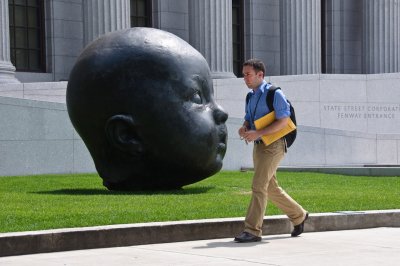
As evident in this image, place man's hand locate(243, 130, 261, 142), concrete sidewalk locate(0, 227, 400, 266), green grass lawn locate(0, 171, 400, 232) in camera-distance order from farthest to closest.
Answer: green grass lawn locate(0, 171, 400, 232) → man's hand locate(243, 130, 261, 142) → concrete sidewalk locate(0, 227, 400, 266)

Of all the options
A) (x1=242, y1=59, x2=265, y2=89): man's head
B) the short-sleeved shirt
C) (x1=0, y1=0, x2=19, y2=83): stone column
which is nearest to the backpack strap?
the short-sleeved shirt

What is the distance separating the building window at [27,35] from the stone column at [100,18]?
3703mm

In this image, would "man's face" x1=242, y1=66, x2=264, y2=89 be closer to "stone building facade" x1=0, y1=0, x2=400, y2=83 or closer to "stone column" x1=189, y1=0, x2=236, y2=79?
"stone building facade" x1=0, y1=0, x2=400, y2=83

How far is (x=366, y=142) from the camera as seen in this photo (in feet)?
97.6

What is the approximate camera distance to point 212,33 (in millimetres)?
33219

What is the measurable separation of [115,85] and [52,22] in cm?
2022

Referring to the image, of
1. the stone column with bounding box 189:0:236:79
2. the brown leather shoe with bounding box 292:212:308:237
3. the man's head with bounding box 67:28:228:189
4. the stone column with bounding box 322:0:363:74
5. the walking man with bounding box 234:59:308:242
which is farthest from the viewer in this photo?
the stone column with bounding box 322:0:363:74

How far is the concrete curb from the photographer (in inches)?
378

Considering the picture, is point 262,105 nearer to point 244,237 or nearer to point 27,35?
point 244,237

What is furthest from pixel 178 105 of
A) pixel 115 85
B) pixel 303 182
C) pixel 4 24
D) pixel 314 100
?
pixel 314 100

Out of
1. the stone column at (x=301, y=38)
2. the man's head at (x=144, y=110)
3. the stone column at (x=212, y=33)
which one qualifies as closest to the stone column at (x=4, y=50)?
the stone column at (x=212, y=33)

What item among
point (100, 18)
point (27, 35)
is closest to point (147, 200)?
point (100, 18)

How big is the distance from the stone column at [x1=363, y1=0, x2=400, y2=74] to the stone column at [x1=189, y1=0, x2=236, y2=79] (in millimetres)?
7774

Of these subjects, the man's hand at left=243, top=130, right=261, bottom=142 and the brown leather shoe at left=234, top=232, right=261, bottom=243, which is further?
the brown leather shoe at left=234, top=232, right=261, bottom=243
